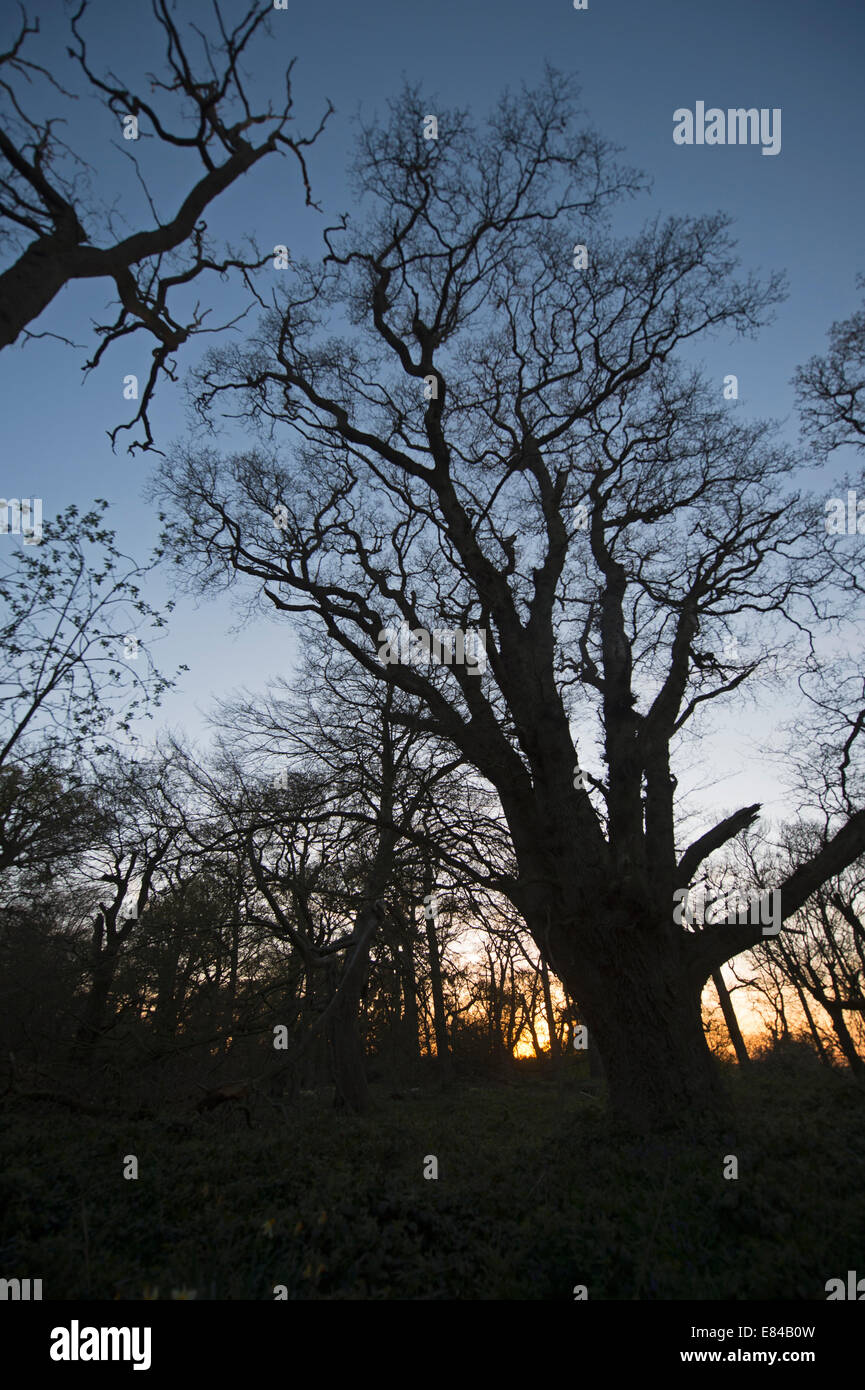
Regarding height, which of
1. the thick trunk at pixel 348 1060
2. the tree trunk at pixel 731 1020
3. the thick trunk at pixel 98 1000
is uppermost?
the thick trunk at pixel 98 1000

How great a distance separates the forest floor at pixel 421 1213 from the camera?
4.25 meters

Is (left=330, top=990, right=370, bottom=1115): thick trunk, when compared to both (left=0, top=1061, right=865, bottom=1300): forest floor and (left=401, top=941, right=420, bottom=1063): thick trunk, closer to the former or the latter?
(left=401, top=941, right=420, bottom=1063): thick trunk

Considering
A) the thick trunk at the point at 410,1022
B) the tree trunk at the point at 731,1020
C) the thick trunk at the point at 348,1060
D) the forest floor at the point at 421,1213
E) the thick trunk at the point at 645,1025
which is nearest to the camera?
the forest floor at the point at 421,1213

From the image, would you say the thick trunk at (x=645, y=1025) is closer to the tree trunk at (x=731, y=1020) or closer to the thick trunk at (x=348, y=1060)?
the thick trunk at (x=348, y=1060)

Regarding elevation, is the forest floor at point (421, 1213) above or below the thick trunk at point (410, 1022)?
above

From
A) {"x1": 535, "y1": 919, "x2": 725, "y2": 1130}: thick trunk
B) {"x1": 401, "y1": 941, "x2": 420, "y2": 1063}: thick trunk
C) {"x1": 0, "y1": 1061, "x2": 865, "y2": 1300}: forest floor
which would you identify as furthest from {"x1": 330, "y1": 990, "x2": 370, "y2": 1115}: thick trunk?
{"x1": 535, "y1": 919, "x2": 725, "y2": 1130}: thick trunk

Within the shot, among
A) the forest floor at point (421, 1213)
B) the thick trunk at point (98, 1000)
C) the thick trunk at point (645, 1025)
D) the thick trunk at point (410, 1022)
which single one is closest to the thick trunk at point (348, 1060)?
the thick trunk at point (410, 1022)

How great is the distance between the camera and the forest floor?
4.25m

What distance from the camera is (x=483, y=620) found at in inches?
370

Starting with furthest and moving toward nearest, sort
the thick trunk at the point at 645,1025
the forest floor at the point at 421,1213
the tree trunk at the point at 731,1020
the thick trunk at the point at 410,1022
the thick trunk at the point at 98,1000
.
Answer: the tree trunk at the point at 731,1020 → the thick trunk at the point at 410,1022 → the thick trunk at the point at 98,1000 → the thick trunk at the point at 645,1025 → the forest floor at the point at 421,1213

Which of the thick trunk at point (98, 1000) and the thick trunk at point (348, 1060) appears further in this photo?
the thick trunk at point (348, 1060)

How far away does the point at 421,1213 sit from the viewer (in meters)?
5.26

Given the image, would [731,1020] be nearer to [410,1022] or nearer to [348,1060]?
[410,1022]
